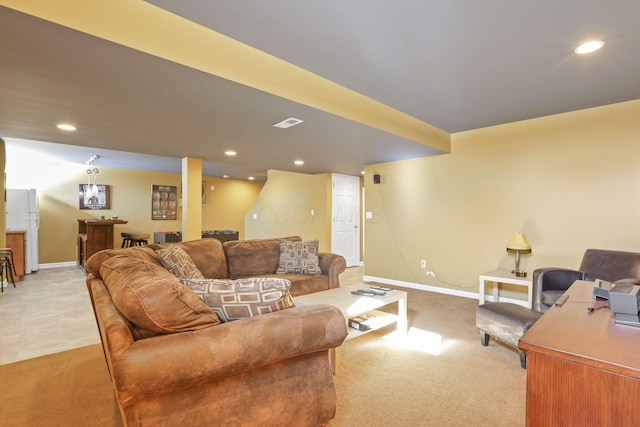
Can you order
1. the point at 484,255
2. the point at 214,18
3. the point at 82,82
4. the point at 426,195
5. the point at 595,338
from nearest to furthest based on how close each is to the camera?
1. the point at 595,338
2. the point at 214,18
3. the point at 82,82
4. the point at 484,255
5. the point at 426,195

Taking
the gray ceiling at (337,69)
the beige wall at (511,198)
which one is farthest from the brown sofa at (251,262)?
the beige wall at (511,198)

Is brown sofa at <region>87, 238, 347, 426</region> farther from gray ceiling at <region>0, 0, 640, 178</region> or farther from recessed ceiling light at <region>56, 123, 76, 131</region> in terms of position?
recessed ceiling light at <region>56, 123, 76, 131</region>

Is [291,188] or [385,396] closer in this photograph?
[385,396]

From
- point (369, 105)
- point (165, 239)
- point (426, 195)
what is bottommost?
point (165, 239)

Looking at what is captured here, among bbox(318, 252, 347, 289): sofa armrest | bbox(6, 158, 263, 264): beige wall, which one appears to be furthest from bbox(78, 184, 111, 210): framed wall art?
bbox(318, 252, 347, 289): sofa armrest

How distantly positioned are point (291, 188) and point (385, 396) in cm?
587

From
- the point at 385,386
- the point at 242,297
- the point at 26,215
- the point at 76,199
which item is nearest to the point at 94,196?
the point at 76,199

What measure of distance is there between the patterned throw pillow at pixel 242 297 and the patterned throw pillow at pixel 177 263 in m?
1.22

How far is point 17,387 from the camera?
2.10m

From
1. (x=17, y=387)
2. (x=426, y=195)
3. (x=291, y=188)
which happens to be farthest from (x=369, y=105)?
(x=291, y=188)

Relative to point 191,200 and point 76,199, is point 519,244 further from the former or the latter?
point 76,199

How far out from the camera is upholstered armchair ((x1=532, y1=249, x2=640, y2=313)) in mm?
2890

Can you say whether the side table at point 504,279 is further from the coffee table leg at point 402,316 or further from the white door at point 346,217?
the white door at point 346,217

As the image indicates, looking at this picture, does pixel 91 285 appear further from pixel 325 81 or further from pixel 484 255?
pixel 484 255
